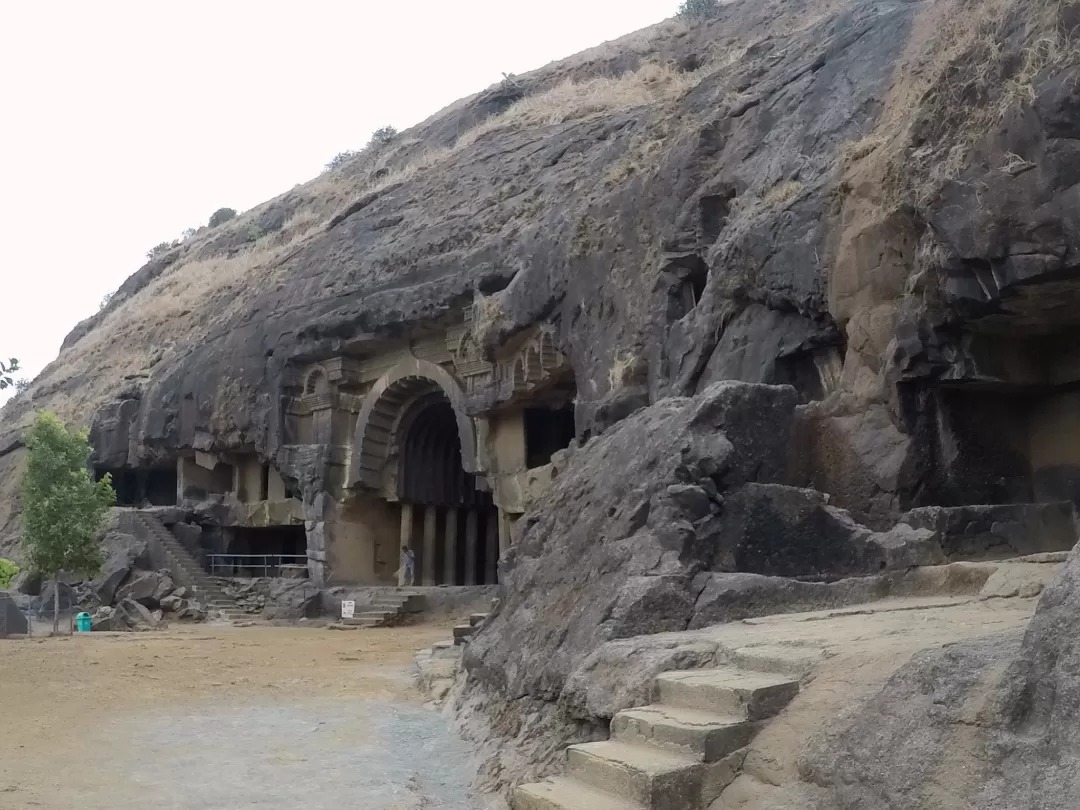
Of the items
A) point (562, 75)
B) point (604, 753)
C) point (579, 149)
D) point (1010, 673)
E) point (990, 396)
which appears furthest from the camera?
point (562, 75)

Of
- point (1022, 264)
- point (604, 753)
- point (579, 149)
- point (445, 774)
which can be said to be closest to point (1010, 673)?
point (604, 753)

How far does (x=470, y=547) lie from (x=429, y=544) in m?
1.47

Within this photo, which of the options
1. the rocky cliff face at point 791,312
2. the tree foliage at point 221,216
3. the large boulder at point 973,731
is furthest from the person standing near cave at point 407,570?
the tree foliage at point 221,216

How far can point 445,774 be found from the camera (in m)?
6.35

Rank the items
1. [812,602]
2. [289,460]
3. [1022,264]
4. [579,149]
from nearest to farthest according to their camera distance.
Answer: [812,602]
[1022,264]
[579,149]
[289,460]

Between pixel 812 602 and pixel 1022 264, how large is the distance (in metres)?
3.73

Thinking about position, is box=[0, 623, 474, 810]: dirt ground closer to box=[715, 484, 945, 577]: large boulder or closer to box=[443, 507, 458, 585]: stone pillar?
box=[715, 484, 945, 577]: large boulder

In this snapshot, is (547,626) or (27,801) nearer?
(27,801)

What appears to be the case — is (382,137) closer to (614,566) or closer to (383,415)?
(383,415)

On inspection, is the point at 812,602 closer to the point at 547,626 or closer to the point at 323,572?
the point at 547,626

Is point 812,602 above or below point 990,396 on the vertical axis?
below

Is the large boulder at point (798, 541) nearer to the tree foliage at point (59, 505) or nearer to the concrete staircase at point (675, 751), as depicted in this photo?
the concrete staircase at point (675, 751)

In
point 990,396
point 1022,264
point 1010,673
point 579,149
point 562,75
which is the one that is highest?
point 562,75

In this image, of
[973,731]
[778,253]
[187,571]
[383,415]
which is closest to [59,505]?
[187,571]
